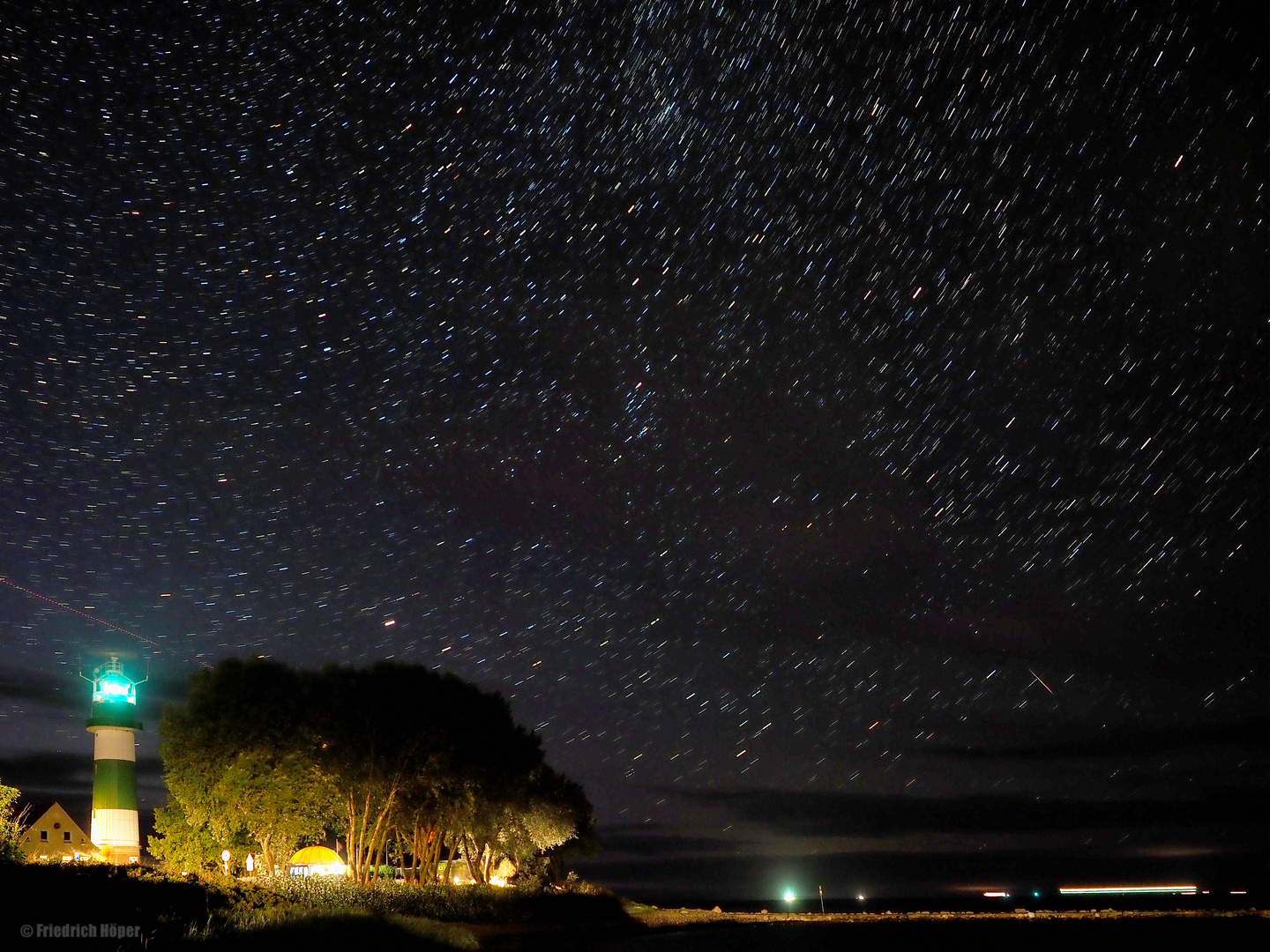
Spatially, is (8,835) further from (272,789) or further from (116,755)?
(116,755)

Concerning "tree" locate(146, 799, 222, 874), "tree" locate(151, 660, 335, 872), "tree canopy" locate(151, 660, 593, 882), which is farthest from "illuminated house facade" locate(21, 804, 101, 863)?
"tree canopy" locate(151, 660, 593, 882)

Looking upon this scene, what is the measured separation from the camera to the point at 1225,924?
64.0 meters

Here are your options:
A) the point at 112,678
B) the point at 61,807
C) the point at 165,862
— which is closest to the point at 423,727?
the point at 165,862

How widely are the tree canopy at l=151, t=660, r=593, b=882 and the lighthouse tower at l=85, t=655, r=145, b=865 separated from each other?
1880cm

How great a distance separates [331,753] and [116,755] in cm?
2896

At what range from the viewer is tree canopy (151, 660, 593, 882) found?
144ft

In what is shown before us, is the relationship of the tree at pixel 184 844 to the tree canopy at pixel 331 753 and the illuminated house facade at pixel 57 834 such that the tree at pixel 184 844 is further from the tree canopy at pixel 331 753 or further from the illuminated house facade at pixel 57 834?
the illuminated house facade at pixel 57 834

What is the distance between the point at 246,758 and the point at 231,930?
21.8 meters

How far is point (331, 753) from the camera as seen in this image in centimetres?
4391

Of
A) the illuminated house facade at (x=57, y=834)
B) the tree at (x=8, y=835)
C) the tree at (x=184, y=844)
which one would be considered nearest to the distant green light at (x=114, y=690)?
the tree at (x=184, y=844)

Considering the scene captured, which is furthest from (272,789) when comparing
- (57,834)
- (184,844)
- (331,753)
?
(57,834)

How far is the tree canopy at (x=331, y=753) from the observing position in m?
43.8

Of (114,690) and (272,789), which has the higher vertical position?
(114,690)

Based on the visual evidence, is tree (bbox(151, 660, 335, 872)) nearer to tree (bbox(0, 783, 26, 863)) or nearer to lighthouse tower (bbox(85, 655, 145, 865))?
tree (bbox(0, 783, 26, 863))
